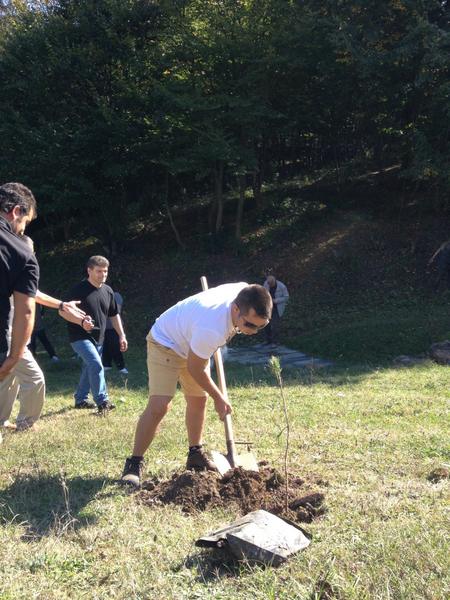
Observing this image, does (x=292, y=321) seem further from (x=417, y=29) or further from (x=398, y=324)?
(x=417, y=29)

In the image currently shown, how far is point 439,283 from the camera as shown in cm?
1633

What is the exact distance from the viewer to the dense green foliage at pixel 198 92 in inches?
661

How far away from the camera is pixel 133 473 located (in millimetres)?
4676

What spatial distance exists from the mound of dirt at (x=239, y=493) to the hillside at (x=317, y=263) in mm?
8651

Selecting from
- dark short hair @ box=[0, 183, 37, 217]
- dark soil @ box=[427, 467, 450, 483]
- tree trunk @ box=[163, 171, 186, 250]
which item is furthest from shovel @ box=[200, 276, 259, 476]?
tree trunk @ box=[163, 171, 186, 250]

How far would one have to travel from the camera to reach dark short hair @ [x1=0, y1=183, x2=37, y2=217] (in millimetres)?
4457

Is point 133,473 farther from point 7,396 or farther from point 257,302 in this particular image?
point 7,396

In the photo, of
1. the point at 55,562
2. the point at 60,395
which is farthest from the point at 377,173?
the point at 55,562

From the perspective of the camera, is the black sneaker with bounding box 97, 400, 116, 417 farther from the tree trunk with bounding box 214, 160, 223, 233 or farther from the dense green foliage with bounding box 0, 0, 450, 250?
the tree trunk with bounding box 214, 160, 223, 233

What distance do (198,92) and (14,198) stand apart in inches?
537

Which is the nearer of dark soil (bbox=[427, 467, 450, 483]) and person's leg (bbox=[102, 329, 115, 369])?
dark soil (bbox=[427, 467, 450, 483])

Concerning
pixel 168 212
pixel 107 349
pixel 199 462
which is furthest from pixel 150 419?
pixel 168 212

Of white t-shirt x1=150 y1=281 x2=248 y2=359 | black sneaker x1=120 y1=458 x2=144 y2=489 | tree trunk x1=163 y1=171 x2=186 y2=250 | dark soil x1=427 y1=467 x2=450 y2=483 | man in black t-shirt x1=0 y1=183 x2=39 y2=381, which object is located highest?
tree trunk x1=163 y1=171 x2=186 y2=250

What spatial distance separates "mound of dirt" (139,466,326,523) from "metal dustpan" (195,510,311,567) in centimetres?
48
